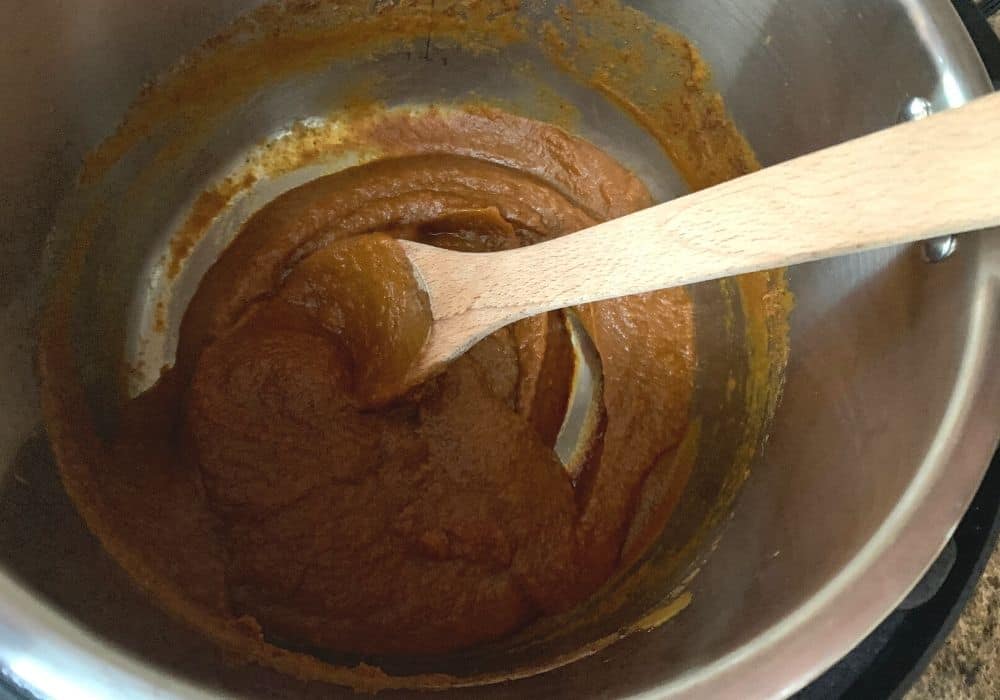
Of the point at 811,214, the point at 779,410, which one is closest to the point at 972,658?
the point at 779,410

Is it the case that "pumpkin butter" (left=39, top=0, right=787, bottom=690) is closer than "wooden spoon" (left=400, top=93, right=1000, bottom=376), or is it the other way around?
"wooden spoon" (left=400, top=93, right=1000, bottom=376)

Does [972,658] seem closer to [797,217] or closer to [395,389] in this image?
[797,217]

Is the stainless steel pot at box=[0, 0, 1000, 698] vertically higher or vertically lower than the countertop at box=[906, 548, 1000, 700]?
higher

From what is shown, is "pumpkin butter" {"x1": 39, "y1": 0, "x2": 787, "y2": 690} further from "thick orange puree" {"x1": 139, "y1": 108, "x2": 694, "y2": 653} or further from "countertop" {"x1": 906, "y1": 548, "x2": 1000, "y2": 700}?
"countertop" {"x1": 906, "y1": 548, "x2": 1000, "y2": 700}

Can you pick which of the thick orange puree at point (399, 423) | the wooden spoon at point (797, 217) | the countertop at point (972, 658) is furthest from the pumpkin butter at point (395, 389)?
the countertop at point (972, 658)

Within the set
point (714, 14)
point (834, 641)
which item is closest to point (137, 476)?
point (834, 641)

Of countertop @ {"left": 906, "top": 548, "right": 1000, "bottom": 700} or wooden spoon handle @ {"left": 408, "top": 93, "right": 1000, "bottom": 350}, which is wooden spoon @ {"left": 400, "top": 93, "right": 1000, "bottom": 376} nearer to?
wooden spoon handle @ {"left": 408, "top": 93, "right": 1000, "bottom": 350}

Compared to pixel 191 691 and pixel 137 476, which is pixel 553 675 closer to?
pixel 191 691

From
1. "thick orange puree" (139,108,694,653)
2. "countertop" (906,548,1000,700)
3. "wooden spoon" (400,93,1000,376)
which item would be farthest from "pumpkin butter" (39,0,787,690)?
"countertop" (906,548,1000,700)
